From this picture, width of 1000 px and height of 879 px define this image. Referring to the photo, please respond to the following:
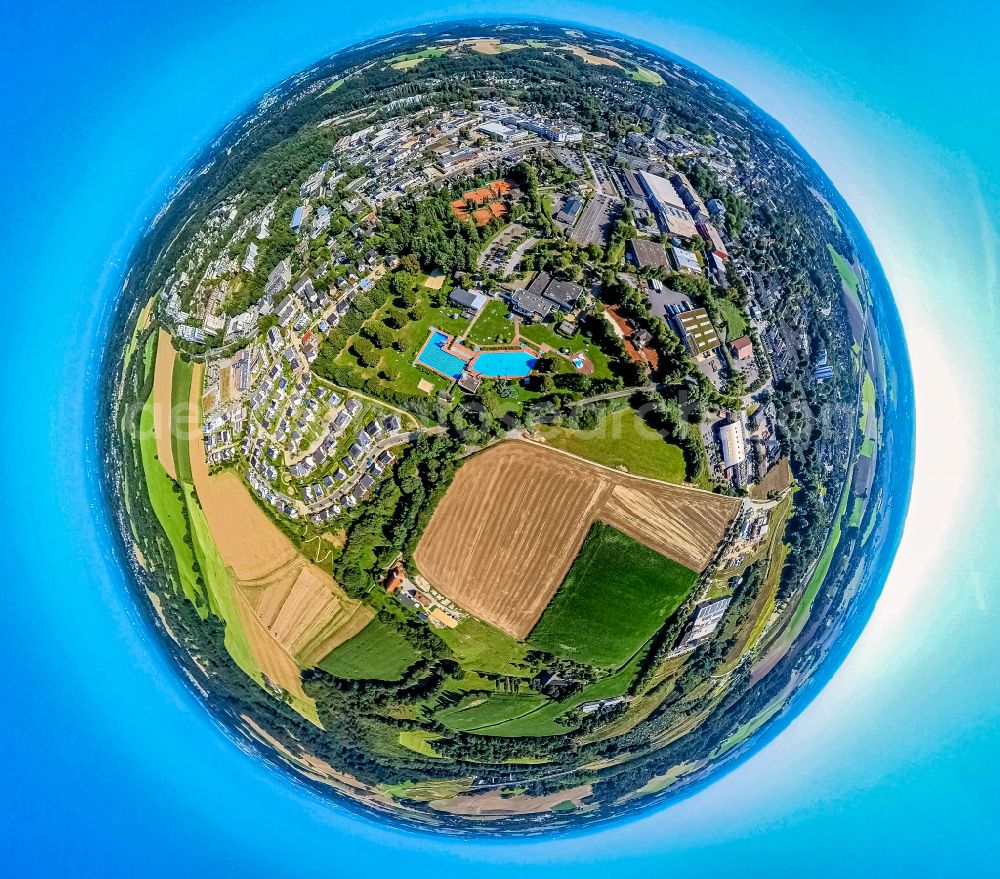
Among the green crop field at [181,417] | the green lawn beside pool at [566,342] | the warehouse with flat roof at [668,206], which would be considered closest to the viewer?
the green lawn beside pool at [566,342]

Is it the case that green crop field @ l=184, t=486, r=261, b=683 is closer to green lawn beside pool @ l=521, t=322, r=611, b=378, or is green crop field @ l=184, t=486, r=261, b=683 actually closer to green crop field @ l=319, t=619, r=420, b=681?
green crop field @ l=319, t=619, r=420, b=681

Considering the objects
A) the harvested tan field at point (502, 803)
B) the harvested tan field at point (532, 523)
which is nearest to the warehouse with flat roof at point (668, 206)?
the harvested tan field at point (532, 523)

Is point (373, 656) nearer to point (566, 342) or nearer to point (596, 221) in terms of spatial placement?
point (566, 342)

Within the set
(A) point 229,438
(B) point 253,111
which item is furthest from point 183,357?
(B) point 253,111

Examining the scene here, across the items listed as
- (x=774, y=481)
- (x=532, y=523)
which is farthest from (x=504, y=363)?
(x=774, y=481)

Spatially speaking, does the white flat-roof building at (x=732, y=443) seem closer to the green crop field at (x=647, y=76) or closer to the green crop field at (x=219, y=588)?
the green crop field at (x=647, y=76)
